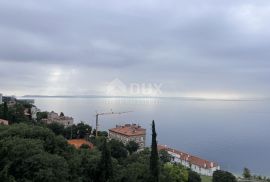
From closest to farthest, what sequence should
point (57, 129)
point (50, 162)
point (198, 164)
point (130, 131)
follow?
point (50, 162)
point (57, 129)
point (198, 164)
point (130, 131)

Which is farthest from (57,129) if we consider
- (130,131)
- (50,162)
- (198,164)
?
(50,162)

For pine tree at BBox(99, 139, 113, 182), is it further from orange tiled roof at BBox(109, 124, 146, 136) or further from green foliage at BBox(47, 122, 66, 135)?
orange tiled roof at BBox(109, 124, 146, 136)

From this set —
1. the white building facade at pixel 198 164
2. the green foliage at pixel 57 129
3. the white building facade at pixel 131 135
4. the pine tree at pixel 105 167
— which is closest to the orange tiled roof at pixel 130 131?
the white building facade at pixel 131 135

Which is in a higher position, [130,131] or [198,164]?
[130,131]

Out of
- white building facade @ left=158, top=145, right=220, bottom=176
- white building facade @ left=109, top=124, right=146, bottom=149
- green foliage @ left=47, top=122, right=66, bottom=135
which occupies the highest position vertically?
green foliage @ left=47, top=122, right=66, bottom=135

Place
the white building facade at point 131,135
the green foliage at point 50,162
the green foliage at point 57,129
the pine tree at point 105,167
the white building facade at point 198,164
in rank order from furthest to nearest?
the white building facade at point 131,135, the white building facade at point 198,164, the green foliage at point 57,129, the pine tree at point 105,167, the green foliage at point 50,162

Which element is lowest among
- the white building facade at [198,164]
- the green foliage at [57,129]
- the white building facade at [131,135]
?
the white building facade at [198,164]

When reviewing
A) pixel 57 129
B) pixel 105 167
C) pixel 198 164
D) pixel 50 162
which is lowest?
pixel 198 164

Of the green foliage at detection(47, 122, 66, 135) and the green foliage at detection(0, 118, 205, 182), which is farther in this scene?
the green foliage at detection(47, 122, 66, 135)

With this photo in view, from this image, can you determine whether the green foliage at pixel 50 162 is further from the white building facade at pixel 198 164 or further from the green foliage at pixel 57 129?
the white building facade at pixel 198 164

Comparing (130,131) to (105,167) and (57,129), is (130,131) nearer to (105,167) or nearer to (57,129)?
(57,129)

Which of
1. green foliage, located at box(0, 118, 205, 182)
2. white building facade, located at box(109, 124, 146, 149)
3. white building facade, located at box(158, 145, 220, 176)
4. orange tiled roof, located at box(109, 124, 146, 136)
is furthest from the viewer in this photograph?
orange tiled roof, located at box(109, 124, 146, 136)

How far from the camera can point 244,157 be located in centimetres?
7131

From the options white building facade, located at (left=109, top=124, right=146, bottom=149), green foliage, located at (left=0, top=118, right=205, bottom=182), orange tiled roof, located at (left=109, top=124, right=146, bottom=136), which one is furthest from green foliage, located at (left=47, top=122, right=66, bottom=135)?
green foliage, located at (left=0, top=118, right=205, bottom=182)
